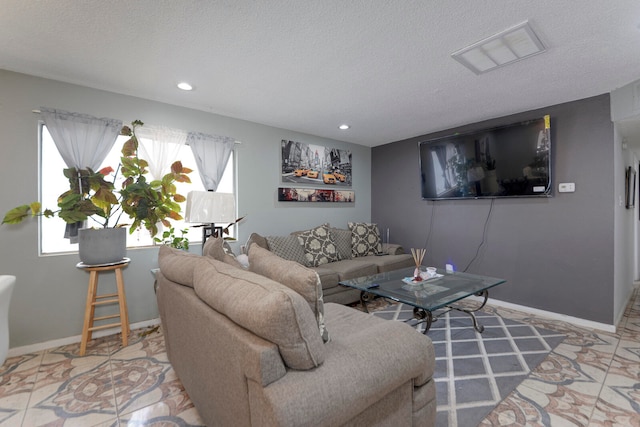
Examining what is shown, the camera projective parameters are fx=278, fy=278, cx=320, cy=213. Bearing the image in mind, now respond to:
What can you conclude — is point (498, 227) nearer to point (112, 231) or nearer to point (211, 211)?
point (211, 211)

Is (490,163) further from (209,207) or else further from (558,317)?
(209,207)

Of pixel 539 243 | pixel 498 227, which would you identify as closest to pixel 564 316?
pixel 539 243

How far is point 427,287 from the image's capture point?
2520mm

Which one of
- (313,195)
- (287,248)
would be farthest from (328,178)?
(287,248)

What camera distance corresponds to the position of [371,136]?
4.37m

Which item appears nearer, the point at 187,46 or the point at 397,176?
the point at 187,46

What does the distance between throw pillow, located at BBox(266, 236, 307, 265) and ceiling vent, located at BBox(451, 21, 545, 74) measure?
253cm

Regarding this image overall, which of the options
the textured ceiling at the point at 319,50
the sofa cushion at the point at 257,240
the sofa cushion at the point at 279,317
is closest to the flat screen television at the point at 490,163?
the textured ceiling at the point at 319,50

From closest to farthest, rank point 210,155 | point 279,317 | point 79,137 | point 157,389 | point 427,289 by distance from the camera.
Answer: point 279,317 < point 157,389 < point 427,289 < point 79,137 < point 210,155

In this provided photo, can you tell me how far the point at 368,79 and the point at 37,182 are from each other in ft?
Result: 10.1

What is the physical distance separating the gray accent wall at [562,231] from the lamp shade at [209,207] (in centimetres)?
302

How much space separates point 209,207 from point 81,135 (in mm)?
1334

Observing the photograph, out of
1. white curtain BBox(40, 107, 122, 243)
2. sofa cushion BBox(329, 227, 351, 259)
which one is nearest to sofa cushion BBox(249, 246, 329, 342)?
white curtain BBox(40, 107, 122, 243)

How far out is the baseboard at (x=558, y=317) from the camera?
9.02ft
